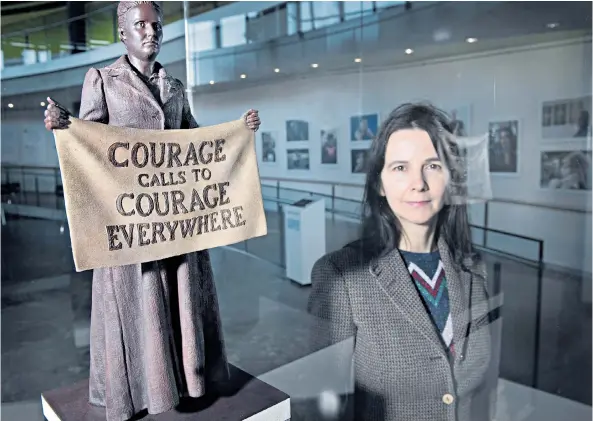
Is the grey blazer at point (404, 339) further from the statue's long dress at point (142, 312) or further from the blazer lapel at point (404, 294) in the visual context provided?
the statue's long dress at point (142, 312)

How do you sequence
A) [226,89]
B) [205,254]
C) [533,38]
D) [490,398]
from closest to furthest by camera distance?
1. [205,254]
2. [490,398]
3. [533,38]
4. [226,89]

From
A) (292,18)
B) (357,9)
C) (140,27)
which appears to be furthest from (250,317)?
(140,27)

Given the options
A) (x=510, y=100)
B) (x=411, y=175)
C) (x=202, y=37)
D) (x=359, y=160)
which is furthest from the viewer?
(x=202, y=37)

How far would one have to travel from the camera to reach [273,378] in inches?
118

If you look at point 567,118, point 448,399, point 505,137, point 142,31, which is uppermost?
point 142,31

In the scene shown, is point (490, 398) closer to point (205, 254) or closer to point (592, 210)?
point (592, 210)

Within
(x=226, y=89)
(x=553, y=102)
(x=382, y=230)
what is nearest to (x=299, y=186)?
(x=226, y=89)

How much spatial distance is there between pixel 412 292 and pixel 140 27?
4.53ft

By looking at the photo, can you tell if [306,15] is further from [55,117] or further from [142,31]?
[55,117]

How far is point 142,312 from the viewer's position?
116 cm

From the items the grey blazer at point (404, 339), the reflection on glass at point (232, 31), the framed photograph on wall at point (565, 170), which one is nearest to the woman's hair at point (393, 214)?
the grey blazer at point (404, 339)

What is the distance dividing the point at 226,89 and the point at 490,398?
2328 mm

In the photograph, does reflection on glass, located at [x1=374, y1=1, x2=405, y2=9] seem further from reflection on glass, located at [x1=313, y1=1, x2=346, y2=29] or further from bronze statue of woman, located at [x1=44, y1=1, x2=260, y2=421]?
bronze statue of woman, located at [x1=44, y1=1, x2=260, y2=421]

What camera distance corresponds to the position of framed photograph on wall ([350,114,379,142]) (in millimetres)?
2781
